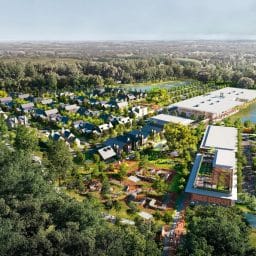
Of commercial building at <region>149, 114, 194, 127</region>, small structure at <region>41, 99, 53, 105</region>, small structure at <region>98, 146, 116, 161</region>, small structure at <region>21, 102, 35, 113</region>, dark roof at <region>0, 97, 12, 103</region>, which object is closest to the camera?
small structure at <region>98, 146, 116, 161</region>

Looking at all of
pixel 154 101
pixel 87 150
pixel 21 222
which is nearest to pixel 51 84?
pixel 154 101

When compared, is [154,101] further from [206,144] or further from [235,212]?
[235,212]

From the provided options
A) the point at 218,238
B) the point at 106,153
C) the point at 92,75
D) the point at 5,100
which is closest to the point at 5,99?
the point at 5,100

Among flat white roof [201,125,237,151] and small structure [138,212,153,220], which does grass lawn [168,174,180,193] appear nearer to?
small structure [138,212,153,220]

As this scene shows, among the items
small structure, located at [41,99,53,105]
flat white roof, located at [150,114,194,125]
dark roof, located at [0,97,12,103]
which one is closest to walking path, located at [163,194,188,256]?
flat white roof, located at [150,114,194,125]

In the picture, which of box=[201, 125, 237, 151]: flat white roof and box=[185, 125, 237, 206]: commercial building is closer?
box=[185, 125, 237, 206]: commercial building

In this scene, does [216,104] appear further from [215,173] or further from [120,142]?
[215,173]

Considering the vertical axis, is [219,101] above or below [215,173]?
above

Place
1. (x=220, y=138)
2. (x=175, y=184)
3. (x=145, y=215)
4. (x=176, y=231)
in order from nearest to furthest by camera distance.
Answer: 1. (x=176, y=231)
2. (x=145, y=215)
3. (x=175, y=184)
4. (x=220, y=138)
